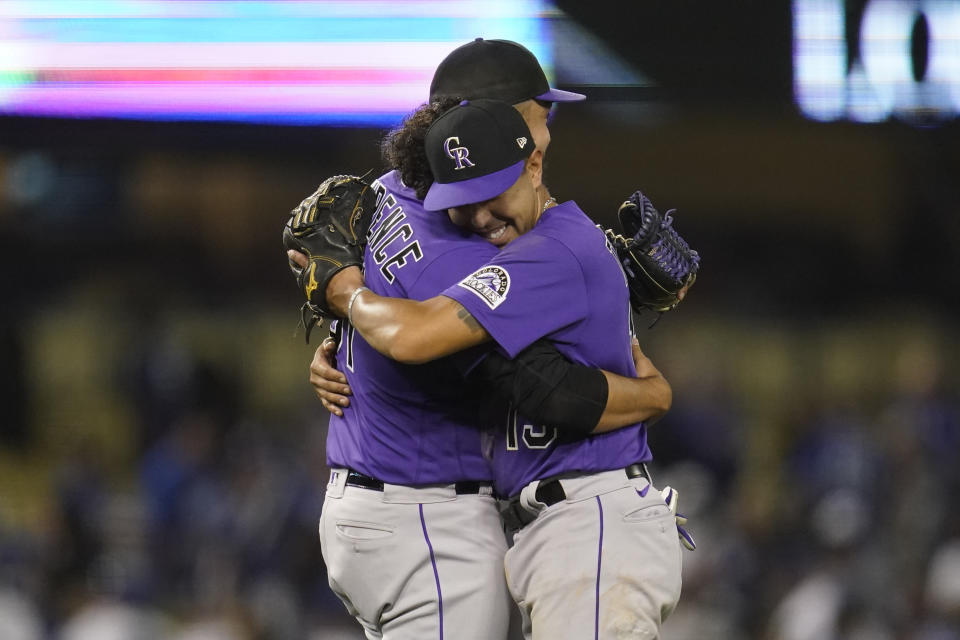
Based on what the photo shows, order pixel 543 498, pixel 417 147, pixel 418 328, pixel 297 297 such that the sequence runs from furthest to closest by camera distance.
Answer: pixel 297 297, pixel 417 147, pixel 543 498, pixel 418 328

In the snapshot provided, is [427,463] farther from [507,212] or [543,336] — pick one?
[507,212]

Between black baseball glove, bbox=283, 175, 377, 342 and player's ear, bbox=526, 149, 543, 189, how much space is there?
0.96ft

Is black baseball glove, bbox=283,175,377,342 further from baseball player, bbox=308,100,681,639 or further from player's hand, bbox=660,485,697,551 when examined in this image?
player's hand, bbox=660,485,697,551

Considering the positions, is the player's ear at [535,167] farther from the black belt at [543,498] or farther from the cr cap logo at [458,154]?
the black belt at [543,498]

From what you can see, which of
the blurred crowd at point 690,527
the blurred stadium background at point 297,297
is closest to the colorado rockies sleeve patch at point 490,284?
the blurred stadium background at point 297,297

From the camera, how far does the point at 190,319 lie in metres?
5.98

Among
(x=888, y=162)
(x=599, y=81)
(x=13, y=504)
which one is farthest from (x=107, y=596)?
(x=888, y=162)

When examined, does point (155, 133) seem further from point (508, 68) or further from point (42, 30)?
point (508, 68)

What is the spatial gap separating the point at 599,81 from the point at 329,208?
1973mm

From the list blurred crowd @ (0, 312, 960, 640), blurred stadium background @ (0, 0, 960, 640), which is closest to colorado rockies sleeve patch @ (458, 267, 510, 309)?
blurred stadium background @ (0, 0, 960, 640)

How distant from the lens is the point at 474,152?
1.78 meters

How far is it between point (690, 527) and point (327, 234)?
2.87 meters

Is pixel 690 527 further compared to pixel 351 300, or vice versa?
pixel 690 527

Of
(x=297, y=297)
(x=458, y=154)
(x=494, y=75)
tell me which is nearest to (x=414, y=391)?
(x=458, y=154)
